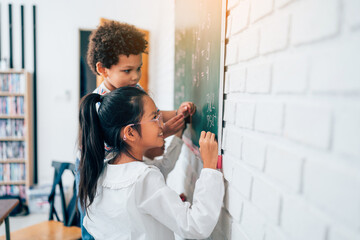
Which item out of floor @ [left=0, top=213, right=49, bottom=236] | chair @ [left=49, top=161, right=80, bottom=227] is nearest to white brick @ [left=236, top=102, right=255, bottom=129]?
chair @ [left=49, top=161, right=80, bottom=227]

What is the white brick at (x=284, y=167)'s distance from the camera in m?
0.56

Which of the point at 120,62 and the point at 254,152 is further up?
the point at 120,62

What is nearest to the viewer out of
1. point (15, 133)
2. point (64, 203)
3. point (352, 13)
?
point (352, 13)

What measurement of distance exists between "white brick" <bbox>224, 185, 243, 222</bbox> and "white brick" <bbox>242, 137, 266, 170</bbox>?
153mm

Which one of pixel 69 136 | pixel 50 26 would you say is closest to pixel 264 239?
pixel 69 136

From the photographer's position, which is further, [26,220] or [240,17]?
[26,220]

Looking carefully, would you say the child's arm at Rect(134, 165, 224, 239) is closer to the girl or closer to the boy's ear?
the girl

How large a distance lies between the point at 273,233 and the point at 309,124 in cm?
31

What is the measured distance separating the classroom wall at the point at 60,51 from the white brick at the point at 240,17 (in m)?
3.07

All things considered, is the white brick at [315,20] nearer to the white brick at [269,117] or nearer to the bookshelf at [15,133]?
the white brick at [269,117]

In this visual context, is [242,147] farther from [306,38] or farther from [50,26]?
[50,26]

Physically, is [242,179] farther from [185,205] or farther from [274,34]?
[274,34]

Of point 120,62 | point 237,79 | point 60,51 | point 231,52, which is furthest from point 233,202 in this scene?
point 60,51

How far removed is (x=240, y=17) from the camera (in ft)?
2.90
